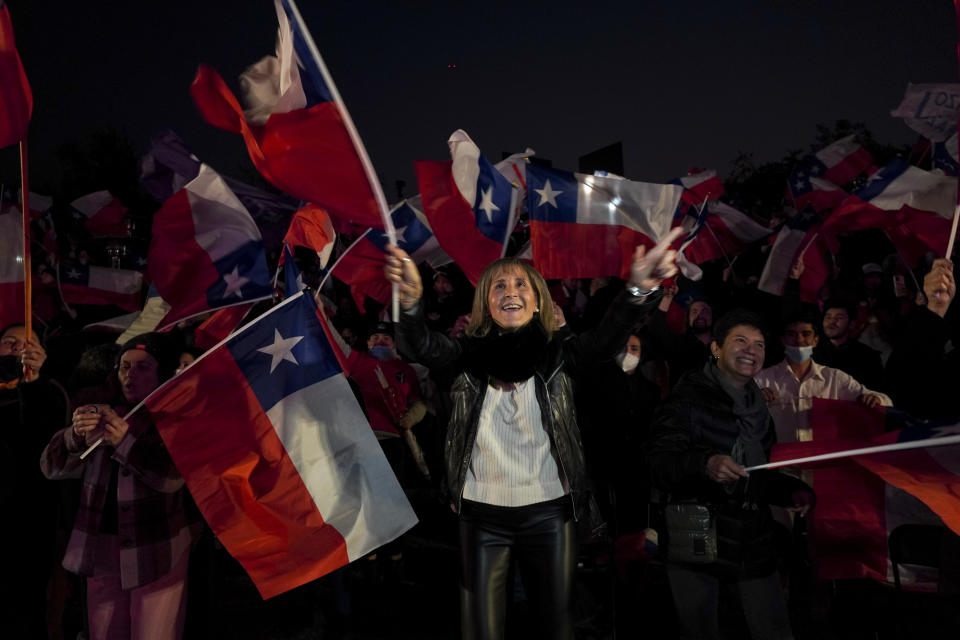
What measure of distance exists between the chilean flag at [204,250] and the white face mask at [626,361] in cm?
280

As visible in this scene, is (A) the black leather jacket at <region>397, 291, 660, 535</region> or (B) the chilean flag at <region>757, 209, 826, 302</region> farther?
(B) the chilean flag at <region>757, 209, 826, 302</region>

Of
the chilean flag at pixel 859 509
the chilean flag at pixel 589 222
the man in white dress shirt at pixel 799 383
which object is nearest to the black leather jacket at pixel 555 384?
the chilean flag at pixel 859 509

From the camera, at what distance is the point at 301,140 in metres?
3.31

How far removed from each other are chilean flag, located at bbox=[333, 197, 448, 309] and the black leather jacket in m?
3.76

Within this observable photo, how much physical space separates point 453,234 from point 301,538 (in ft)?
9.30

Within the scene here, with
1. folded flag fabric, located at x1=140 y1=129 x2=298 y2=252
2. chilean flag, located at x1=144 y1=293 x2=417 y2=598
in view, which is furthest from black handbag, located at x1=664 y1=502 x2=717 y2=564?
folded flag fabric, located at x1=140 y1=129 x2=298 y2=252

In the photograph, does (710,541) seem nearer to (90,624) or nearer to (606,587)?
(606,587)

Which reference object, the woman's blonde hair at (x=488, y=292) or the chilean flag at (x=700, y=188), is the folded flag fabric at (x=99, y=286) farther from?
the chilean flag at (x=700, y=188)

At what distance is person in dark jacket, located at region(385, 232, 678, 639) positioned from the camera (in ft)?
9.72

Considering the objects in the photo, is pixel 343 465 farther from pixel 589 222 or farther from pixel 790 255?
pixel 790 255

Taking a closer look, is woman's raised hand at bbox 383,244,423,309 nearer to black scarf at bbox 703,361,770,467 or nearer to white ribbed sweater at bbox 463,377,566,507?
white ribbed sweater at bbox 463,377,566,507

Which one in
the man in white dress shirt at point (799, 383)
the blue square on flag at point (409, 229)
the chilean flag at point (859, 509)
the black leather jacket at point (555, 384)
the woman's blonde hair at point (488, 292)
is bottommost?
the chilean flag at point (859, 509)

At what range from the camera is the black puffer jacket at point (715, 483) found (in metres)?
3.20

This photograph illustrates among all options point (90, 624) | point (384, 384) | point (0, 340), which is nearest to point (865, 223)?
point (384, 384)
